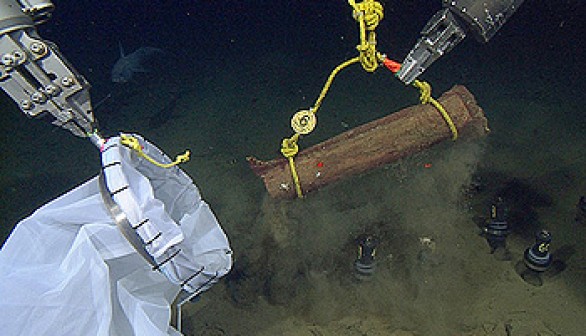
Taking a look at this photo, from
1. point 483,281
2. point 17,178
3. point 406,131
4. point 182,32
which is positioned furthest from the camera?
point 182,32

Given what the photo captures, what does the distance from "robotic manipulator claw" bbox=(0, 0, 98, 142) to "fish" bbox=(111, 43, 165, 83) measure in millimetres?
1953

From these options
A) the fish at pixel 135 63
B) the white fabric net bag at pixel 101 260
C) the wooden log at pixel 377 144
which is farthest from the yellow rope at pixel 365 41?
the fish at pixel 135 63

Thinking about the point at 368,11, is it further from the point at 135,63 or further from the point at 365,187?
the point at 135,63

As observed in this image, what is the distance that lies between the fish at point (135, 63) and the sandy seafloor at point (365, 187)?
9cm

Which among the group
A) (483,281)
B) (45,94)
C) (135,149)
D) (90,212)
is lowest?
(483,281)

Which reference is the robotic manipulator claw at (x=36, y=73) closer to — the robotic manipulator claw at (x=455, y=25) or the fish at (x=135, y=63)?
the robotic manipulator claw at (x=455, y=25)

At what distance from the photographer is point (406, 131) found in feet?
8.48

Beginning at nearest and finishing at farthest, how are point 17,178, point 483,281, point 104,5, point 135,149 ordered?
point 135,149 < point 483,281 < point 17,178 < point 104,5

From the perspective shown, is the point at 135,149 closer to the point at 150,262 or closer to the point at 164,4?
the point at 150,262

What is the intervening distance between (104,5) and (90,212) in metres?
3.07

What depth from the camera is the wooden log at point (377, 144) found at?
2529 millimetres

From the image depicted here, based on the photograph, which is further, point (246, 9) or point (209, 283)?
point (246, 9)

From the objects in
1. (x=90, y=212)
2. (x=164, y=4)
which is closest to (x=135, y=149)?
(x=90, y=212)

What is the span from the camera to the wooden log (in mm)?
2529
